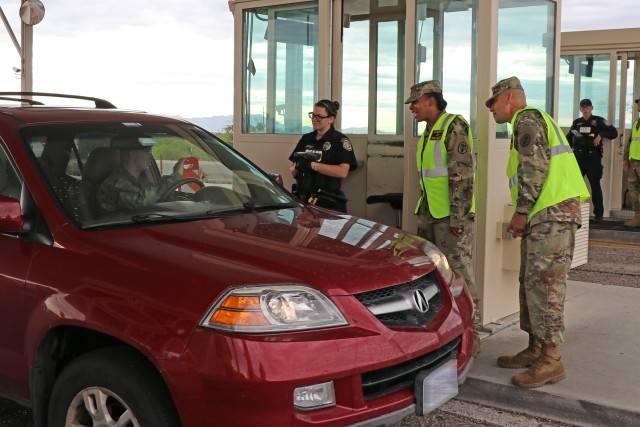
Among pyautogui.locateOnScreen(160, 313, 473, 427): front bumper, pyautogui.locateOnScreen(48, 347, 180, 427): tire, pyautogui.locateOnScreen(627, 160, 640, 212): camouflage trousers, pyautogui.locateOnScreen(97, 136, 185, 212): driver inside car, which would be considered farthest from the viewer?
pyautogui.locateOnScreen(627, 160, 640, 212): camouflage trousers

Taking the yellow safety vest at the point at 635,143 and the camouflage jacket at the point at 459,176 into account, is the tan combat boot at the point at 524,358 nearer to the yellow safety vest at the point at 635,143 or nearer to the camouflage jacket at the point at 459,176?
the camouflage jacket at the point at 459,176

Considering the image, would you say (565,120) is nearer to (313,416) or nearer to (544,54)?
(544,54)

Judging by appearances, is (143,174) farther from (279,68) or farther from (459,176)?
(279,68)

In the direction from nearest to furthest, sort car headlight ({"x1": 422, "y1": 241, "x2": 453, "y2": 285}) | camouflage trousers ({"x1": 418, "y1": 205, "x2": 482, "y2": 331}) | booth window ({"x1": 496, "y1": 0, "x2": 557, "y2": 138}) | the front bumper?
1. the front bumper
2. car headlight ({"x1": 422, "y1": 241, "x2": 453, "y2": 285})
3. camouflage trousers ({"x1": 418, "y1": 205, "x2": 482, "y2": 331})
4. booth window ({"x1": 496, "y1": 0, "x2": 557, "y2": 138})

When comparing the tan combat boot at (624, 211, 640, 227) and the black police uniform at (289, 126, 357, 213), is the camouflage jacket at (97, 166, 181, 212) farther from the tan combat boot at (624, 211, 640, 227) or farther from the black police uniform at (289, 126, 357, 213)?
the tan combat boot at (624, 211, 640, 227)

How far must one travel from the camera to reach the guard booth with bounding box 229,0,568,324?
6434 mm

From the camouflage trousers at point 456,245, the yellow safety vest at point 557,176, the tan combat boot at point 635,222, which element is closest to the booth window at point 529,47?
the camouflage trousers at point 456,245

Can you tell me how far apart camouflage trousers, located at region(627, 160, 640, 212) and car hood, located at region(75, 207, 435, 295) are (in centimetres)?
Answer: 897

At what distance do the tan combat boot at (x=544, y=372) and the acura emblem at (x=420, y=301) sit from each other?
1686mm

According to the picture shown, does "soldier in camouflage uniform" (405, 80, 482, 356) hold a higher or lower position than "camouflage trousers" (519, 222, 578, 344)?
higher

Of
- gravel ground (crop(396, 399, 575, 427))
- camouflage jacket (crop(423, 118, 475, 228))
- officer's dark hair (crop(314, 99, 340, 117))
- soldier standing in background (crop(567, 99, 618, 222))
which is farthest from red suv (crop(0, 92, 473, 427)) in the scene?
soldier standing in background (crop(567, 99, 618, 222))

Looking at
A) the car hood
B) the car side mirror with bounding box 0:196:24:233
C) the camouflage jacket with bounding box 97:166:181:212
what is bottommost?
the car hood

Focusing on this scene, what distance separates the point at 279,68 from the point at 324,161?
165 centimetres

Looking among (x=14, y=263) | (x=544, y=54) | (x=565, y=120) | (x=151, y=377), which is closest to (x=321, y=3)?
(x=544, y=54)
